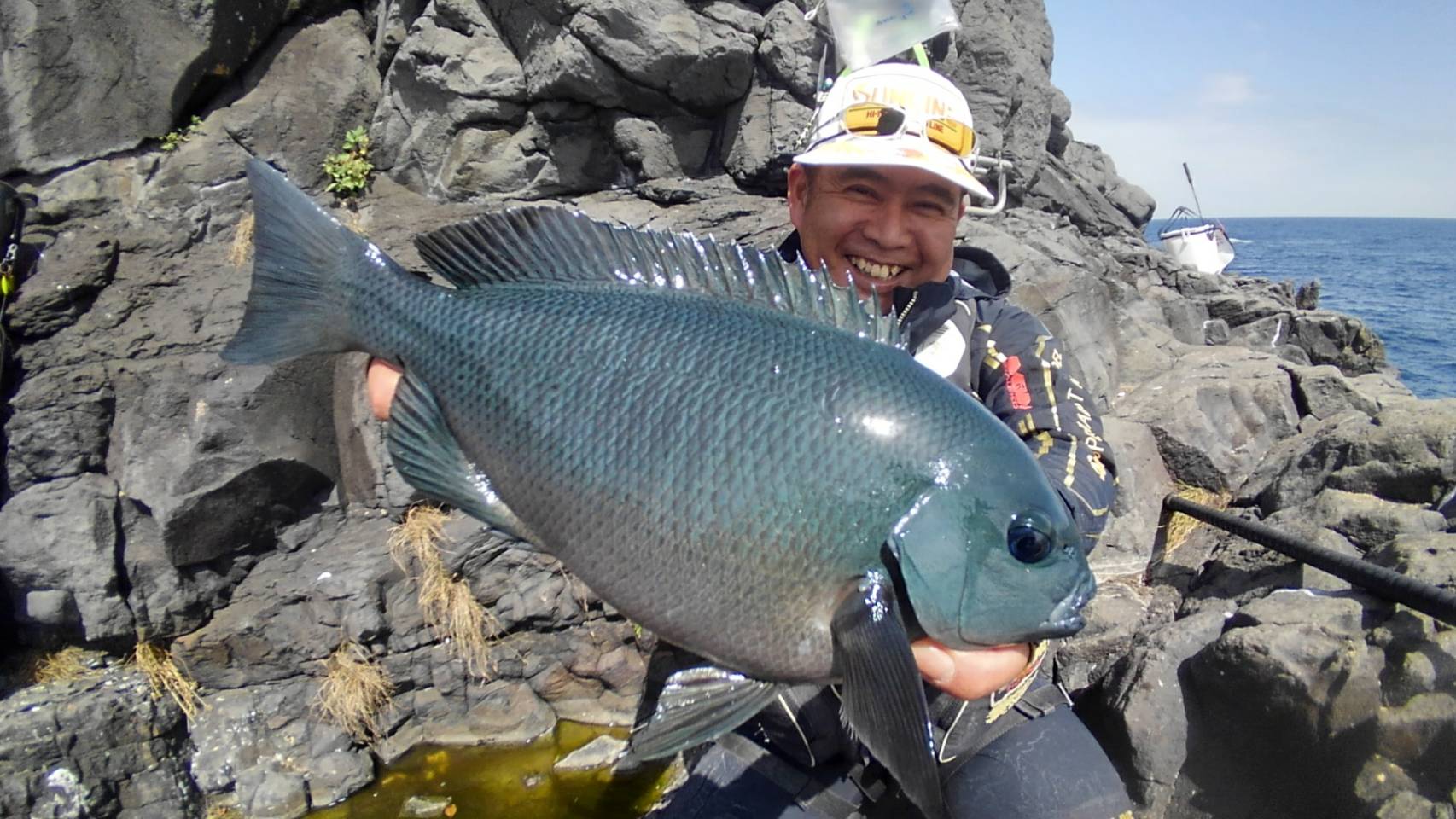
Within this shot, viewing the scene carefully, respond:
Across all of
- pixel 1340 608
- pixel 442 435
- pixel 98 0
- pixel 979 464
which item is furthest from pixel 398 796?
pixel 98 0

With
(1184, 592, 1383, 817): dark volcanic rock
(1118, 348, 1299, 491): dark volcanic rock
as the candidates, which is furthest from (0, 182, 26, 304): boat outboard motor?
(1118, 348, 1299, 491): dark volcanic rock

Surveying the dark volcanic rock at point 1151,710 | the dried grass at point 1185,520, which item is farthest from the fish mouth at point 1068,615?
the dried grass at point 1185,520

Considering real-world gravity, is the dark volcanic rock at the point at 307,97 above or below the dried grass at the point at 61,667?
above

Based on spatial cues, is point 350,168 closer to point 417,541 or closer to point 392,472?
point 392,472

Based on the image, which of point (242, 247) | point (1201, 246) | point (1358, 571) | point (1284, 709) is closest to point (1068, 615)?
point (1284, 709)

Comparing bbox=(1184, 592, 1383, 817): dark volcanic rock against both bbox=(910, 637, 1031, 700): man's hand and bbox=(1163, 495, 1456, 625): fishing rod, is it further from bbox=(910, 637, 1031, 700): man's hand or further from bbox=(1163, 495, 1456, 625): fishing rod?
bbox=(910, 637, 1031, 700): man's hand

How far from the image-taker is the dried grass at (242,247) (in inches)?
235

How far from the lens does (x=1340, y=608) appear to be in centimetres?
325

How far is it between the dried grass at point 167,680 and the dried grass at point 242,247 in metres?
2.66

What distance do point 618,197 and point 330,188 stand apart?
7.80 feet

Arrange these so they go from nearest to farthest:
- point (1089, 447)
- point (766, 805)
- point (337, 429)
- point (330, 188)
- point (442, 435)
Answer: point (442, 435), point (1089, 447), point (766, 805), point (337, 429), point (330, 188)

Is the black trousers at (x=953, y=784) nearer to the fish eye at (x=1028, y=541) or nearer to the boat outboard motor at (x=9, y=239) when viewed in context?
the fish eye at (x=1028, y=541)

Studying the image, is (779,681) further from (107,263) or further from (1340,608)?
(107,263)

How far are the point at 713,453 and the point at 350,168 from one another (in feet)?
21.9
